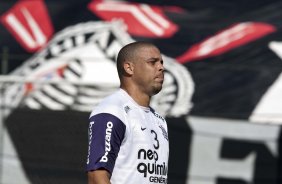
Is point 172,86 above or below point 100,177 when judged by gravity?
above

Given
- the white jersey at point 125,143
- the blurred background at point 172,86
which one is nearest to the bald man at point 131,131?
the white jersey at point 125,143

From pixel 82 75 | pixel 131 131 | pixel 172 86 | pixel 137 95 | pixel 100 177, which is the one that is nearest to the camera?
pixel 100 177

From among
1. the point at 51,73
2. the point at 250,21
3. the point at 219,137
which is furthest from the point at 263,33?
the point at 51,73

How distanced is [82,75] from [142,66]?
388cm

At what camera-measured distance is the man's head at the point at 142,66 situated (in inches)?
121

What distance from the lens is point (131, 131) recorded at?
299 centimetres

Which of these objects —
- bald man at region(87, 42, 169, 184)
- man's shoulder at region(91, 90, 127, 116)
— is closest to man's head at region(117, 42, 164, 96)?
bald man at region(87, 42, 169, 184)

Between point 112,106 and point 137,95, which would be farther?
point 137,95

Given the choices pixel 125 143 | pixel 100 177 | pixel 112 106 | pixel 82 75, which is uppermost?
pixel 82 75

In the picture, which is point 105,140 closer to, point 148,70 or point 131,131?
point 131,131

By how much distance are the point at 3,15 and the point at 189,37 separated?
204 cm

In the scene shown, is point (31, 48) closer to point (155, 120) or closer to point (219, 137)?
point (219, 137)

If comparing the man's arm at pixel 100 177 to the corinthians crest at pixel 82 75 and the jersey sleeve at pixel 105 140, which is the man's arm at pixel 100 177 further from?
the corinthians crest at pixel 82 75

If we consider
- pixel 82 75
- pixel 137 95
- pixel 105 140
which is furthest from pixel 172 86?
pixel 105 140
